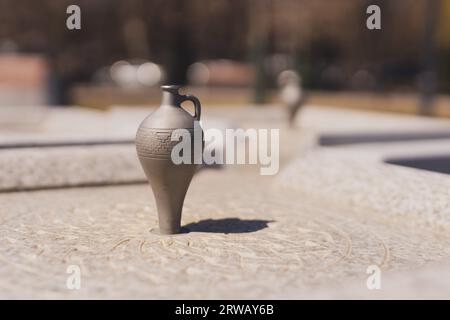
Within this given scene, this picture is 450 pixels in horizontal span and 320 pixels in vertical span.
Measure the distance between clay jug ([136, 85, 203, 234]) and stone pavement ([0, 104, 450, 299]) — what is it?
1.44 ft

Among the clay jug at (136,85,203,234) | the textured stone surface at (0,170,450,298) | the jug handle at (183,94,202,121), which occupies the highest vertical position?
the jug handle at (183,94,202,121)

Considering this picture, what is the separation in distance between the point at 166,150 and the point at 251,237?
4.52ft

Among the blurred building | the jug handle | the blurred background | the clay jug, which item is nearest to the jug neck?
the clay jug

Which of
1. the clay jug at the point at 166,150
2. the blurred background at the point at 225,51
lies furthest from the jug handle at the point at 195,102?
the blurred background at the point at 225,51

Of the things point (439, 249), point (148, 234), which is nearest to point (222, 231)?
point (148, 234)

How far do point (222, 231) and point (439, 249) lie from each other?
7.66ft

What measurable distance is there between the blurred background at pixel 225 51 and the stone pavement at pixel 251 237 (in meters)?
13.2

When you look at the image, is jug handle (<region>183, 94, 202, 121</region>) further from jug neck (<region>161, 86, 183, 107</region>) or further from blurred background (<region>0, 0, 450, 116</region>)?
blurred background (<region>0, 0, 450, 116</region>)

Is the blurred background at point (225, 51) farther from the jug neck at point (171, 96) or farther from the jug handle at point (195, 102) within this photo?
the jug neck at point (171, 96)

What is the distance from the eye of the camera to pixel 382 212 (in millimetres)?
8352

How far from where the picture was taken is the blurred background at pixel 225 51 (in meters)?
25.6

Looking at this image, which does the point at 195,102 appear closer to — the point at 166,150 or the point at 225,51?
the point at 166,150

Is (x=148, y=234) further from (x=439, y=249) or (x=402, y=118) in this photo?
(x=402, y=118)

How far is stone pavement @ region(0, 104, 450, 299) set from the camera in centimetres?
531
